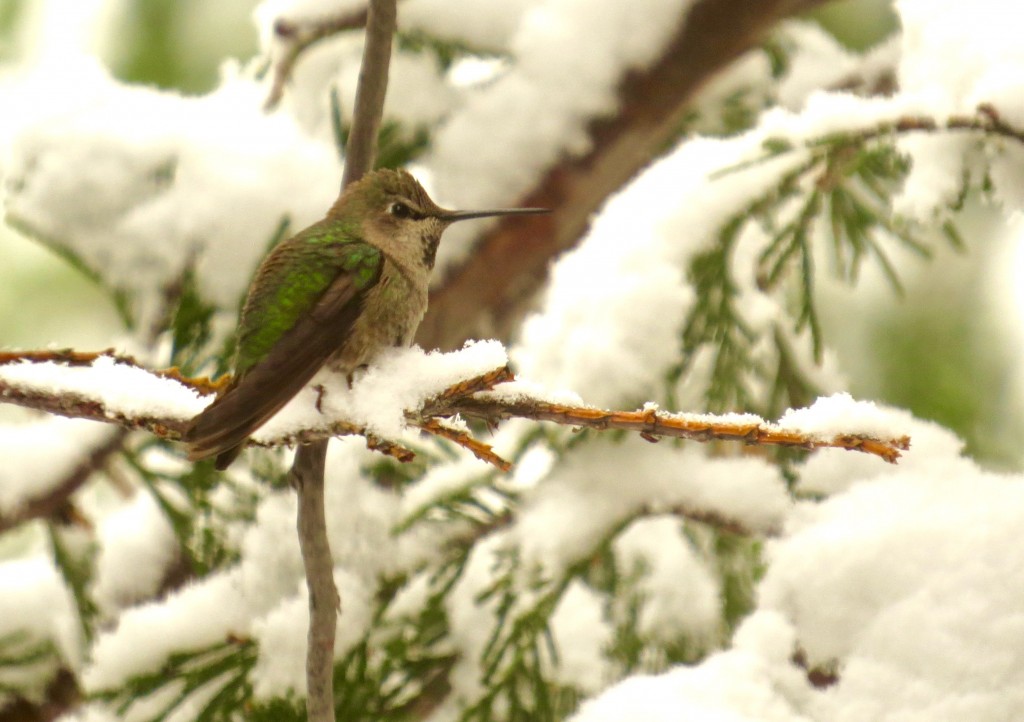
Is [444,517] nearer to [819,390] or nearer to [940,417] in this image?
[819,390]

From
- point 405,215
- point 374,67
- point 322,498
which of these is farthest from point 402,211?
point 322,498

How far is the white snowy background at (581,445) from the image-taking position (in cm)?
193

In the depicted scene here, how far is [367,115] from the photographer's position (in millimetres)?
1858

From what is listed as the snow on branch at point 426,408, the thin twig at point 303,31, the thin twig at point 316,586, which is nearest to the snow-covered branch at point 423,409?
the snow on branch at point 426,408

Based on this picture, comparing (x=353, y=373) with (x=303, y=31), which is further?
(x=303, y=31)

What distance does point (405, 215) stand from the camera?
262 centimetres

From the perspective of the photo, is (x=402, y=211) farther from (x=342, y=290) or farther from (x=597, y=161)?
(x=597, y=161)

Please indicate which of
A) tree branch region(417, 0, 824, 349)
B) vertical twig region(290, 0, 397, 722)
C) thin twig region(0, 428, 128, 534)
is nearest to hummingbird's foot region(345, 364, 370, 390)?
vertical twig region(290, 0, 397, 722)

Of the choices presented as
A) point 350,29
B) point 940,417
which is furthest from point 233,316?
point 940,417

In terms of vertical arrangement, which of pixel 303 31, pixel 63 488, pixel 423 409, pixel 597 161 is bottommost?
pixel 423 409

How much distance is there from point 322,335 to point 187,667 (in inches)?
44.2

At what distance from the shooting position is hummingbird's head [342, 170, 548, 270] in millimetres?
2545

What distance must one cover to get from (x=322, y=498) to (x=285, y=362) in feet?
0.81

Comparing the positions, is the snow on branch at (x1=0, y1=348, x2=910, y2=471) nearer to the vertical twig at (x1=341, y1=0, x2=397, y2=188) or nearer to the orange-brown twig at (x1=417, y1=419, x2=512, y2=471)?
the orange-brown twig at (x1=417, y1=419, x2=512, y2=471)
